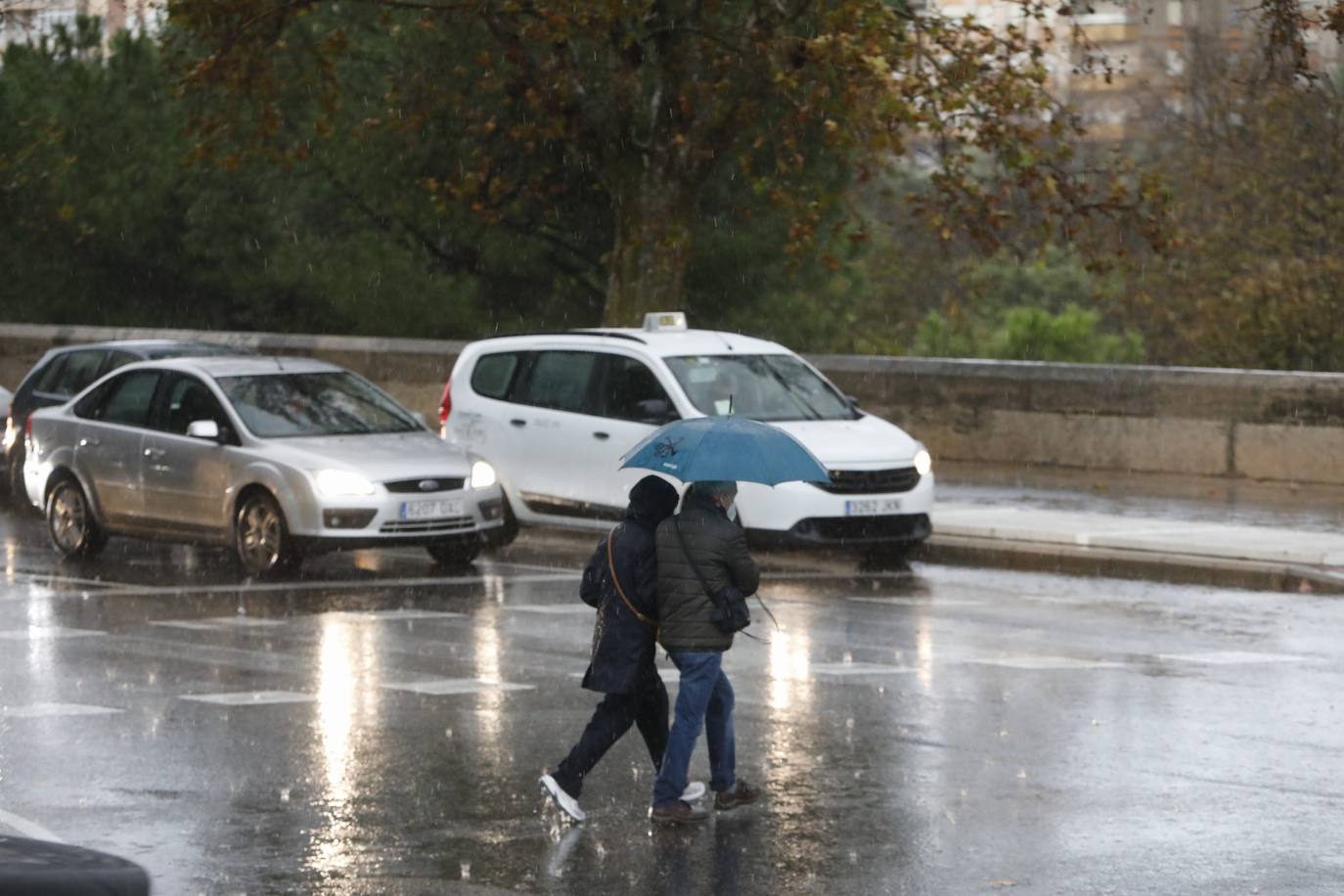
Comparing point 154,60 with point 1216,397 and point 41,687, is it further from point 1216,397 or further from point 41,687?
point 41,687

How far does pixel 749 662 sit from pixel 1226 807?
4090mm

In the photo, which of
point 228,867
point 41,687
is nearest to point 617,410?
point 41,687

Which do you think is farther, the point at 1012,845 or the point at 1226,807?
the point at 1226,807

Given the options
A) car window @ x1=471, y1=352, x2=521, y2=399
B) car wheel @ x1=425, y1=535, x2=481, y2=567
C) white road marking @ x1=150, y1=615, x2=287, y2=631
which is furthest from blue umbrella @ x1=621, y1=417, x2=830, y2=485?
car window @ x1=471, y1=352, x2=521, y2=399

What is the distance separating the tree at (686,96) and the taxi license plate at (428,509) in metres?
6.59

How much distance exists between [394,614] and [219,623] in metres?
1.04

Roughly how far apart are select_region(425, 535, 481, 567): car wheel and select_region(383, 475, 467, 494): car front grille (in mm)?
529

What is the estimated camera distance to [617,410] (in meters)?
18.2

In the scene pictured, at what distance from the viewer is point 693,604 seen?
8.33 meters

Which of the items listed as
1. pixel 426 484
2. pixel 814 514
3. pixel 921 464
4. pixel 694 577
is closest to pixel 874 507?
pixel 814 514

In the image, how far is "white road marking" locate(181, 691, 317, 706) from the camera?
436 inches

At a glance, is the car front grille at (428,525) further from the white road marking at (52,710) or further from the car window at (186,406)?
the white road marking at (52,710)

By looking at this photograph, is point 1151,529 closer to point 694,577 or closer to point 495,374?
point 495,374

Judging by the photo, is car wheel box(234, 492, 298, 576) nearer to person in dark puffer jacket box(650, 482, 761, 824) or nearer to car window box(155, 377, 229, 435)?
car window box(155, 377, 229, 435)
